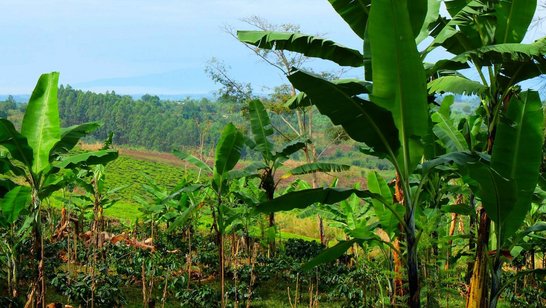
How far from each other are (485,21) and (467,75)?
0.60 m

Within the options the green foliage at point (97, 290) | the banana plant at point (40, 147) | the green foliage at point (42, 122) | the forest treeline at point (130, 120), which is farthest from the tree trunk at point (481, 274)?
the forest treeline at point (130, 120)

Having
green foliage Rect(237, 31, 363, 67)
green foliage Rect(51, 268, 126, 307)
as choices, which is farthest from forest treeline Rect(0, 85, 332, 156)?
green foliage Rect(237, 31, 363, 67)

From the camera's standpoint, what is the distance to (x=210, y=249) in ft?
33.4

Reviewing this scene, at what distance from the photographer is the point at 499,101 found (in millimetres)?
5457

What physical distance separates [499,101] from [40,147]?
14.4 feet

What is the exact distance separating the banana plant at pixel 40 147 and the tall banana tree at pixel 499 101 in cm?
369

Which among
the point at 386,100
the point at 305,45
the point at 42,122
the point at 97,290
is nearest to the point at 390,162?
the point at 386,100

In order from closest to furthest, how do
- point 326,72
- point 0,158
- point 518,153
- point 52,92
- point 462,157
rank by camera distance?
point 462,157 < point 518,153 < point 0,158 < point 52,92 < point 326,72

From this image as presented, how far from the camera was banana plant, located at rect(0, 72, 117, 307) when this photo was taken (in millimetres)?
5480

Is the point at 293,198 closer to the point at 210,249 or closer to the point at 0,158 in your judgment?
the point at 0,158

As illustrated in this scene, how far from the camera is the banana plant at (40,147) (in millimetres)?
5480

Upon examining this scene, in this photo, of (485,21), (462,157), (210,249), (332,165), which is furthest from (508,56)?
(210,249)

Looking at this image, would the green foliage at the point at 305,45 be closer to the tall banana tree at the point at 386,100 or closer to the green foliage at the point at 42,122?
the tall banana tree at the point at 386,100

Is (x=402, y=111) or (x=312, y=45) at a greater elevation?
(x=312, y=45)
